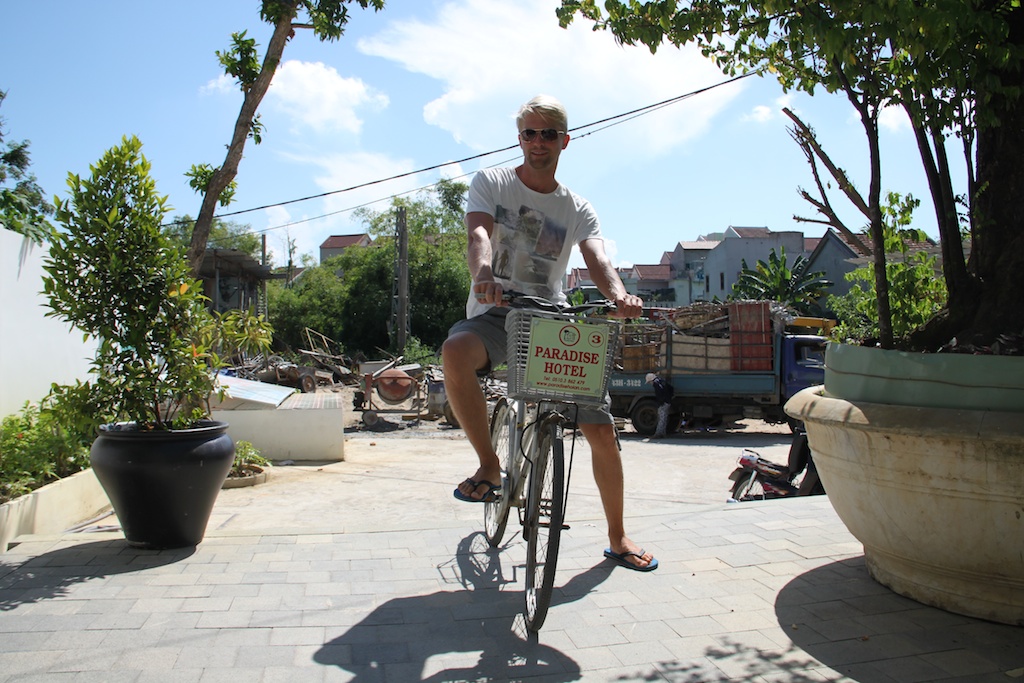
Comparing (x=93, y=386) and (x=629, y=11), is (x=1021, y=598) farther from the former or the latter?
(x=93, y=386)

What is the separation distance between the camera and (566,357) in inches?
115

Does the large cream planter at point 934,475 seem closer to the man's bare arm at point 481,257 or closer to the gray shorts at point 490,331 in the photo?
the gray shorts at point 490,331

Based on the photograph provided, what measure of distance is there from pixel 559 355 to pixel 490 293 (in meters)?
0.34

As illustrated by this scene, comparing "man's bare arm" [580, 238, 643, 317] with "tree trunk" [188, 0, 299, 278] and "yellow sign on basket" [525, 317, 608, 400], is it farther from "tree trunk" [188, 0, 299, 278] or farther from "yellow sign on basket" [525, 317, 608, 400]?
"tree trunk" [188, 0, 299, 278]

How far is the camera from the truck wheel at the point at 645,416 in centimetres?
1661

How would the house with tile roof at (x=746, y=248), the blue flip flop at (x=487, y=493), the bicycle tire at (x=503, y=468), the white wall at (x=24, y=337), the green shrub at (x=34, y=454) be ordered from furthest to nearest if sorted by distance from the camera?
the house with tile roof at (x=746, y=248) → the white wall at (x=24, y=337) → the green shrub at (x=34, y=454) → the blue flip flop at (x=487, y=493) → the bicycle tire at (x=503, y=468)

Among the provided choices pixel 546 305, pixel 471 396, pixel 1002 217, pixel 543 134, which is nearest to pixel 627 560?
pixel 471 396

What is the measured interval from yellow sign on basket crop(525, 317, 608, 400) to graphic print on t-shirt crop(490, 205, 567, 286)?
813 mm

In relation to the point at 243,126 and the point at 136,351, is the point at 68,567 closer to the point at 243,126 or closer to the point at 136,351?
the point at 136,351

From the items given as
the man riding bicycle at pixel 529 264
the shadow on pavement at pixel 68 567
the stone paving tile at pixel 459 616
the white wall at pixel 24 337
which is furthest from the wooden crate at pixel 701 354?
the shadow on pavement at pixel 68 567

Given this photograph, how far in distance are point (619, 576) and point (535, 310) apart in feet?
4.44

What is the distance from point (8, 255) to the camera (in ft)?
19.8

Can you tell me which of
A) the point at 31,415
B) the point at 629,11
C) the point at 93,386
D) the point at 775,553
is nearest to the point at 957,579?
the point at 775,553

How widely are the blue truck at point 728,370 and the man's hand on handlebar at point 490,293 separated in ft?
45.0
